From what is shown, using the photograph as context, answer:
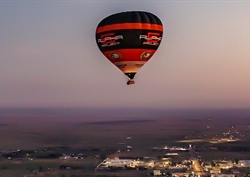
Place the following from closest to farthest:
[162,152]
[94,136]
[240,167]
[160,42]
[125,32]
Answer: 1. [125,32]
2. [160,42]
3. [240,167]
4. [162,152]
5. [94,136]

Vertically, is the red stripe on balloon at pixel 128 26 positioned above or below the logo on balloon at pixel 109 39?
above

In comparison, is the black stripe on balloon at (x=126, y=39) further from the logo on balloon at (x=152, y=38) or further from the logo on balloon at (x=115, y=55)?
the logo on balloon at (x=115, y=55)

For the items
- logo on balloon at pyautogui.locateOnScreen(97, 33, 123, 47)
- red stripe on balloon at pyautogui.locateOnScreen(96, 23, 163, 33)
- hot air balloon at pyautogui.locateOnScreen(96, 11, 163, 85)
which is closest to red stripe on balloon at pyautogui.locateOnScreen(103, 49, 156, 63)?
hot air balloon at pyautogui.locateOnScreen(96, 11, 163, 85)

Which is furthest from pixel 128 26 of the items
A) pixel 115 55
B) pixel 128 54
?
pixel 115 55

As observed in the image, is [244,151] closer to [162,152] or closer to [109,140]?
[162,152]

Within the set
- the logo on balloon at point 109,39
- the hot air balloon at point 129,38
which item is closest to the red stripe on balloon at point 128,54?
the hot air balloon at point 129,38

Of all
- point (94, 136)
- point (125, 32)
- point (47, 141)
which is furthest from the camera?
point (94, 136)

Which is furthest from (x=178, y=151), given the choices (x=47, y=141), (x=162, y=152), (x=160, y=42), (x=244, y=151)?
(x=160, y=42)

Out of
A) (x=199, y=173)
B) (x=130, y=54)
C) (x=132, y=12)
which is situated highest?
(x=132, y=12)

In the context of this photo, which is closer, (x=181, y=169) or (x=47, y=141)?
(x=181, y=169)
